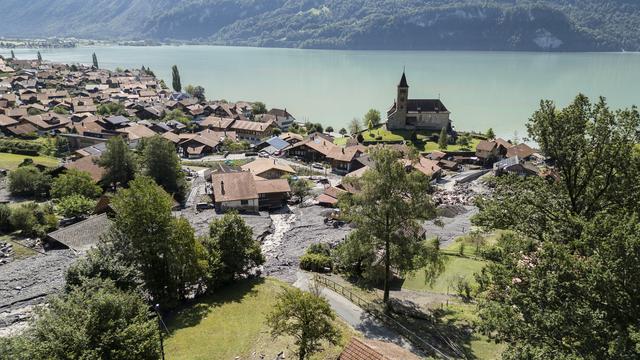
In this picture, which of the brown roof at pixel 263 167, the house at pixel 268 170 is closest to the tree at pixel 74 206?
the house at pixel 268 170

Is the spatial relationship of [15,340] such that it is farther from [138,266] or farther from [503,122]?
[503,122]

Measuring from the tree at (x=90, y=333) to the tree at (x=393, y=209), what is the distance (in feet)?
35.6

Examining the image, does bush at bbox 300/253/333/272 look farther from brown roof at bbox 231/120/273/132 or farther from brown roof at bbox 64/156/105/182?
brown roof at bbox 231/120/273/132

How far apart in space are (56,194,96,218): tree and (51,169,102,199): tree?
2092mm

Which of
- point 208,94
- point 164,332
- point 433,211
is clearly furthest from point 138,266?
point 208,94

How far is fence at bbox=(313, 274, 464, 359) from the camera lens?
19.1 metres

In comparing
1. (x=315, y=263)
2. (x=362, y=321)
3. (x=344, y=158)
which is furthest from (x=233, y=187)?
(x=362, y=321)

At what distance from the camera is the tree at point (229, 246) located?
25.5 metres

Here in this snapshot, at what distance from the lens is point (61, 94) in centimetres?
10256

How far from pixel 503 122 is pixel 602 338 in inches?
3787

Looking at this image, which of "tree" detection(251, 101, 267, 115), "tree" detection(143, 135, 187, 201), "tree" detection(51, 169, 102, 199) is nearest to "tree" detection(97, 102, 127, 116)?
"tree" detection(251, 101, 267, 115)

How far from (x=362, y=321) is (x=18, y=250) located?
27.0 m

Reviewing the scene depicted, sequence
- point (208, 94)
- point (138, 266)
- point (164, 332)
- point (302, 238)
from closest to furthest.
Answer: point (164, 332) < point (138, 266) < point (302, 238) < point (208, 94)

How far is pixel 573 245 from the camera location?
1286cm
